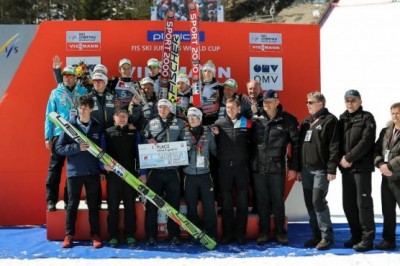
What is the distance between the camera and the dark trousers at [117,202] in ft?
15.5

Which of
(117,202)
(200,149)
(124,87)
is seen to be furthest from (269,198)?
(124,87)

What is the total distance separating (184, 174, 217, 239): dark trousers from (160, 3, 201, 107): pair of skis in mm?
1212

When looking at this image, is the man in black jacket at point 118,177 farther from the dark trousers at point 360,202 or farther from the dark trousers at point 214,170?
the dark trousers at point 360,202

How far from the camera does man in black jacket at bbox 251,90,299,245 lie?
470cm

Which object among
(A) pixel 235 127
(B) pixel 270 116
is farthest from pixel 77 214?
(B) pixel 270 116

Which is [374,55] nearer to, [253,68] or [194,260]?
[253,68]

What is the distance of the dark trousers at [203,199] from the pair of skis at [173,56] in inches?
47.7

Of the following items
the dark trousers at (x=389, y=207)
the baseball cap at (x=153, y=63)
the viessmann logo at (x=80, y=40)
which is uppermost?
the viessmann logo at (x=80, y=40)

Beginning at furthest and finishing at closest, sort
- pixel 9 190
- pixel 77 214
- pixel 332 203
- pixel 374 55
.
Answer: pixel 374 55, pixel 332 203, pixel 9 190, pixel 77 214

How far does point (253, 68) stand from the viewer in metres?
6.13

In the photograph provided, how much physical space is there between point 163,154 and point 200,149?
416 millimetres

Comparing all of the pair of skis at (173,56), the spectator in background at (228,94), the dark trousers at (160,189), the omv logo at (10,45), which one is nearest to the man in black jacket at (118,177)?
the dark trousers at (160,189)

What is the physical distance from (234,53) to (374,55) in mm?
6583

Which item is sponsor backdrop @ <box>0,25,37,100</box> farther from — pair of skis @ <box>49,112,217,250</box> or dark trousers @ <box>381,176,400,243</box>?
dark trousers @ <box>381,176,400,243</box>
